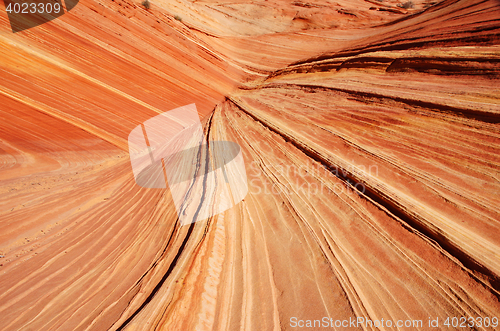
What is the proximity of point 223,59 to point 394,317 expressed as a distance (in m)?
10.6

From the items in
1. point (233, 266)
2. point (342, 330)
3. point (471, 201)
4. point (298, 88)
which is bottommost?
point (233, 266)

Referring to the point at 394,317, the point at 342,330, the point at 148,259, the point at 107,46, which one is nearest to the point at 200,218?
the point at 148,259

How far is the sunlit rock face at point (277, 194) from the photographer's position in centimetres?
221

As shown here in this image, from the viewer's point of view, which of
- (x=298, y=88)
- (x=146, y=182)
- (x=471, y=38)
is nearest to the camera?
(x=471, y=38)

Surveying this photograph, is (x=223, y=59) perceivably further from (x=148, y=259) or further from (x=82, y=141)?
(x=148, y=259)

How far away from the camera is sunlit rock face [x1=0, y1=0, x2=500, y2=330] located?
2.21 meters

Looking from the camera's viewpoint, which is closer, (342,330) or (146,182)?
(342,330)

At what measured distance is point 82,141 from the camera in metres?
7.05

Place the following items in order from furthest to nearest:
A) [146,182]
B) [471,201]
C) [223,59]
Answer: [223,59] → [146,182] → [471,201]

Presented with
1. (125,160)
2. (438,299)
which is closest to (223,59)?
(125,160)

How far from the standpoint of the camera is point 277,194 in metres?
3.59

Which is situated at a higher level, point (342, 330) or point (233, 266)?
point (342, 330)

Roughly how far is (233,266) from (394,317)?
1434mm

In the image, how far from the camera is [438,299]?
82.2 inches
